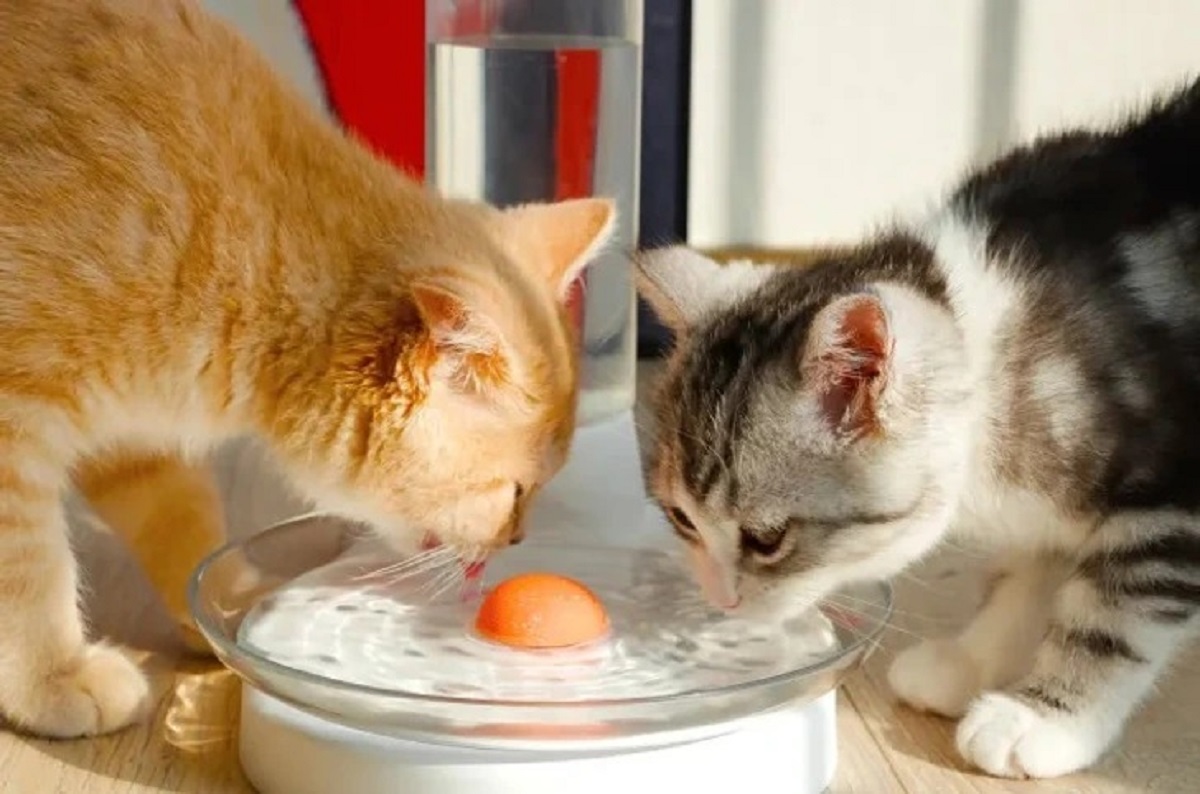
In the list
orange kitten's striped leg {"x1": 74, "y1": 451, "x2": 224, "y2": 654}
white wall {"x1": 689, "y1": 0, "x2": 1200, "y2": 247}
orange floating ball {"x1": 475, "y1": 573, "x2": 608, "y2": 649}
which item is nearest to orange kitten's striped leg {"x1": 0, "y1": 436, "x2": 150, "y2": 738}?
orange kitten's striped leg {"x1": 74, "y1": 451, "x2": 224, "y2": 654}

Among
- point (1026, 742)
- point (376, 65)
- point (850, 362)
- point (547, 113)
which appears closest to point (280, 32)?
point (376, 65)

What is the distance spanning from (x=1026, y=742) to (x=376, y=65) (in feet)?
4.42

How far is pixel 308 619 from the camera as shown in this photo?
4.26 ft

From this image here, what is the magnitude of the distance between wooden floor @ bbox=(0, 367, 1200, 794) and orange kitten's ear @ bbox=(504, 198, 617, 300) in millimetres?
427

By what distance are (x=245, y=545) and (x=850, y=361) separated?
570 millimetres

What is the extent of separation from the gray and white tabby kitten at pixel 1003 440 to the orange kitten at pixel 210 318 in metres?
0.17

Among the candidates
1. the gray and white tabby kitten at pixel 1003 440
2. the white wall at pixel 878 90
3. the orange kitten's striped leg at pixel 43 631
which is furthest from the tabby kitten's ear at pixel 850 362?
the white wall at pixel 878 90

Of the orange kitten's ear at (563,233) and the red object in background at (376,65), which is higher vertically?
the red object in background at (376,65)

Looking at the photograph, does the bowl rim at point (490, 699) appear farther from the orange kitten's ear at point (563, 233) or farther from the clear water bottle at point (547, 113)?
the clear water bottle at point (547, 113)

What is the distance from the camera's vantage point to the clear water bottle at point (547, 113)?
1.89m

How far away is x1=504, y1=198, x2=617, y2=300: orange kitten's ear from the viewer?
1.35m

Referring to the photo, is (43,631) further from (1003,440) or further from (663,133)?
(663,133)

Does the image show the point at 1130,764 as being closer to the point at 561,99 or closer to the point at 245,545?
the point at 245,545

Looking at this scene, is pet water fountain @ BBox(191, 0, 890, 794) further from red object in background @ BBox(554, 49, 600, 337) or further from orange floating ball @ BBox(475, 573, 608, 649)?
red object in background @ BBox(554, 49, 600, 337)
